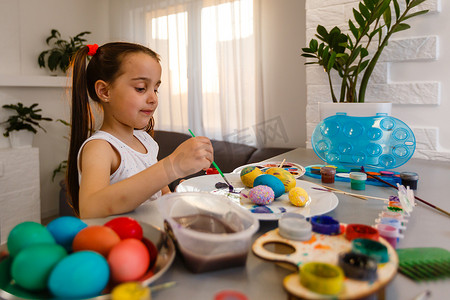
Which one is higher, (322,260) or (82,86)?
(82,86)

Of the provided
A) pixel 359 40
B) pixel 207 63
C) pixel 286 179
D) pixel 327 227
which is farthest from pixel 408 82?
pixel 207 63

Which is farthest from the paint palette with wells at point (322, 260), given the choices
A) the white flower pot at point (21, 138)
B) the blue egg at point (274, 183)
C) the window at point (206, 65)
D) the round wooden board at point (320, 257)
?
the white flower pot at point (21, 138)

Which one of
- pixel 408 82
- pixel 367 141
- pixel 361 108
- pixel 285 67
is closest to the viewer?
pixel 367 141

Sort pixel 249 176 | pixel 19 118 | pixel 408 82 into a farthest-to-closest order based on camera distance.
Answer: pixel 19 118 < pixel 408 82 < pixel 249 176

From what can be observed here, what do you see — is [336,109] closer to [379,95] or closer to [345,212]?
[379,95]

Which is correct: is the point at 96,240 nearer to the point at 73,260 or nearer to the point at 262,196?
the point at 73,260

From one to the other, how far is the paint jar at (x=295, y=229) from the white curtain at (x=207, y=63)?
2145 millimetres

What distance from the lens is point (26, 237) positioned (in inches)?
16.6

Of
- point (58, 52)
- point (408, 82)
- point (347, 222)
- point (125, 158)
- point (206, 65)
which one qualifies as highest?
point (58, 52)

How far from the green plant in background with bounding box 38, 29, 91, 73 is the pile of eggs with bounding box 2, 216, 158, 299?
2.92 m

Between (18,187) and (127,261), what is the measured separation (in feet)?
8.97

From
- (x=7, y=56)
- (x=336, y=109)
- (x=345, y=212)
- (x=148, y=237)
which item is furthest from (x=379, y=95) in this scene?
(x=7, y=56)

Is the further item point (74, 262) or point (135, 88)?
point (135, 88)

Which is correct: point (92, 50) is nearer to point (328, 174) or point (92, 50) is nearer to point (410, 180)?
point (328, 174)
